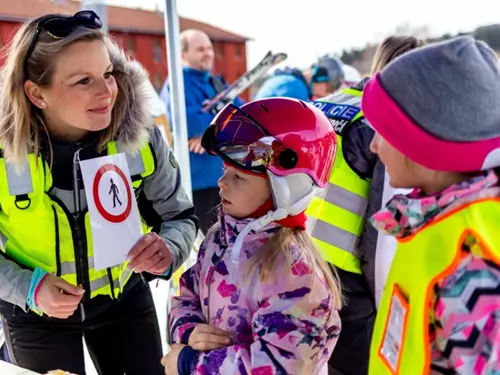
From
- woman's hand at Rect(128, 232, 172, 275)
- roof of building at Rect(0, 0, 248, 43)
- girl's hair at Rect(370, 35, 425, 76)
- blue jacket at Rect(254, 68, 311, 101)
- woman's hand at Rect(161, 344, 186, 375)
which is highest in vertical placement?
roof of building at Rect(0, 0, 248, 43)

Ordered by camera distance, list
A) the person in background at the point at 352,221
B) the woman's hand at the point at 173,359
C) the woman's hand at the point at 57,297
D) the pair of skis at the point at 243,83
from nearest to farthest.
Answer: the woman's hand at the point at 173,359 → the woman's hand at the point at 57,297 → the person in background at the point at 352,221 → the pair of skis at the point at 243,83

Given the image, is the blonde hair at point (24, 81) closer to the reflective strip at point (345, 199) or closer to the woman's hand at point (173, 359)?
the woman's hand at point (173, 359)

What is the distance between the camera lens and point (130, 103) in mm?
1704

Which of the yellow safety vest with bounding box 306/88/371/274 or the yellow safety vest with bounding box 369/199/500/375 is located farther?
the yellow safety vest with bounding box 306/88/371/274

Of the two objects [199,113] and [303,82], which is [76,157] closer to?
[199,113]

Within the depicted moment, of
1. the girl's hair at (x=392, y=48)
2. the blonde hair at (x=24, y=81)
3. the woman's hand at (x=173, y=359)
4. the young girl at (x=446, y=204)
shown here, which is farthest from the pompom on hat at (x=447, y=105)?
the girl's hair at (x=392, y=48)

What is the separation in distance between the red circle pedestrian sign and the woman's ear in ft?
0.82

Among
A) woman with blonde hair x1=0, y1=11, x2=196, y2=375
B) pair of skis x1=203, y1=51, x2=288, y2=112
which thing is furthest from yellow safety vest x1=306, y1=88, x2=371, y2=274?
pair of skis x1=203, y1=51, x2=288, y2=112

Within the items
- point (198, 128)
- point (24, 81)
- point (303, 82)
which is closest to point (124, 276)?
point (24, 81)

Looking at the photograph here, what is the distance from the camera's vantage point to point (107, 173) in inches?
63.5

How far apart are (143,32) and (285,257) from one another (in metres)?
5.77

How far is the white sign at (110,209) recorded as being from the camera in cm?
158

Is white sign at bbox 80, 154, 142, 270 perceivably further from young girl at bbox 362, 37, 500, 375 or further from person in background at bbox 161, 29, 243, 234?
person in background at bbox 161, 29, 243, 234

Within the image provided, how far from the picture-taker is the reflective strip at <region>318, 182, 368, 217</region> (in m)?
1.90
